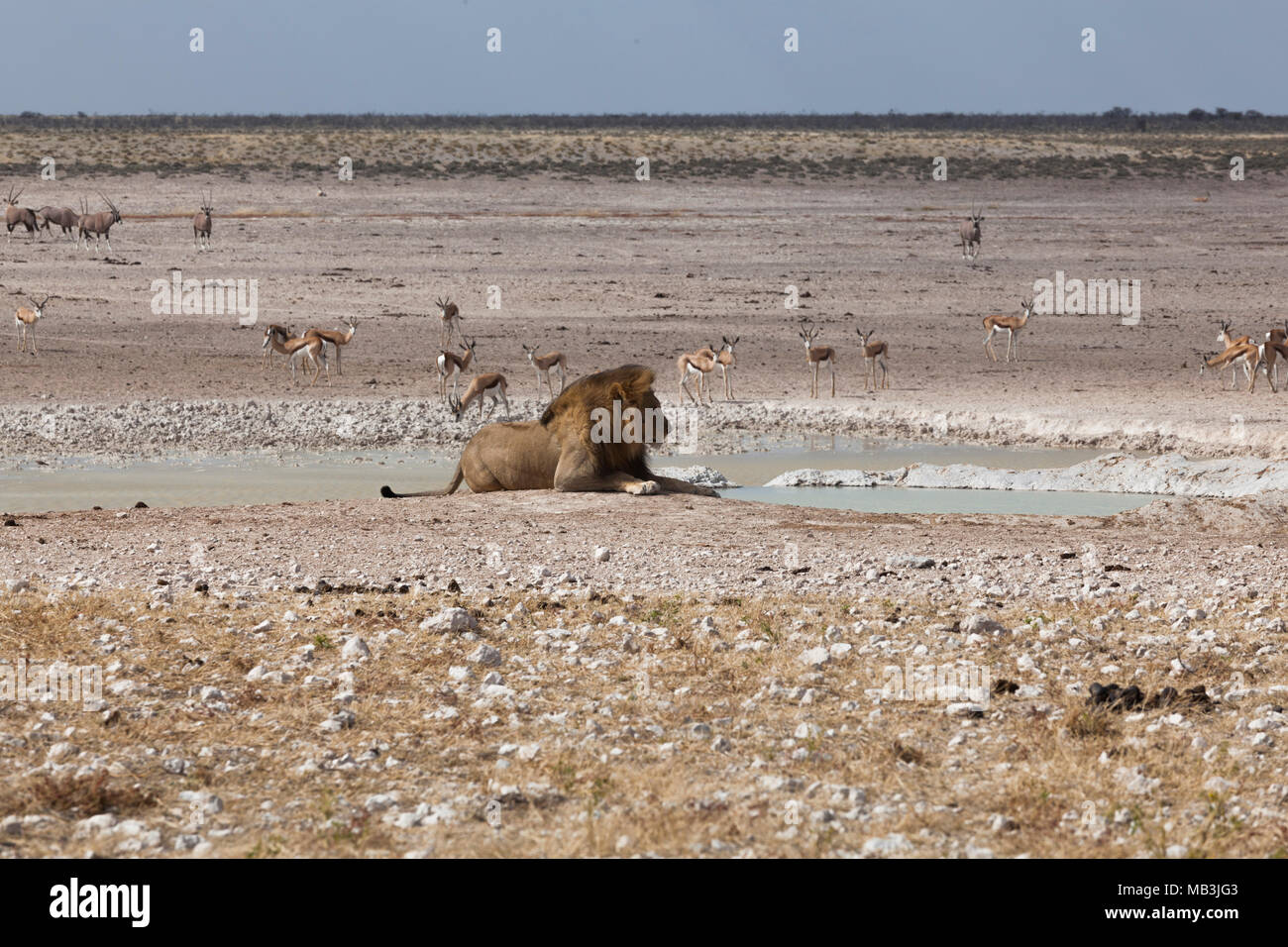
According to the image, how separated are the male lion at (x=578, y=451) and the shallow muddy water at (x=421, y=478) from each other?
1.27 metres

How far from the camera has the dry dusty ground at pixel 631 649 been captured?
16.5 feet

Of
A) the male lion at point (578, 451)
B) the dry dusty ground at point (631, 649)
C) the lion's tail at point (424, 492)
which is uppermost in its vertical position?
the male lion at point (578, 451)

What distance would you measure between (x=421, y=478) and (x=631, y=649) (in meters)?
8.27

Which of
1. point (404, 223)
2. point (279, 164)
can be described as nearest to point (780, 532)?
point (404, 223)

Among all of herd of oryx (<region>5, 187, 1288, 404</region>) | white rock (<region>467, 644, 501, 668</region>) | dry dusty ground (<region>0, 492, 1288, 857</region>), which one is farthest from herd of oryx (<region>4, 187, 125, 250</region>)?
white rock (<region>467, 644, 501, 668</region>)

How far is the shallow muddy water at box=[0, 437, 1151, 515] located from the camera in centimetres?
1338

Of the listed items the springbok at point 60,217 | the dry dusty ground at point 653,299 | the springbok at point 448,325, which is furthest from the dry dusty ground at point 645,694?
the springbok at point 60,217

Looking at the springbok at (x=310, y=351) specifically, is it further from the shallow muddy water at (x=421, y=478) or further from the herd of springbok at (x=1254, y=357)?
the herd of springbok at (x=1254, y=357)

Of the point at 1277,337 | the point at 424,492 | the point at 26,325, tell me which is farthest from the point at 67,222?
the point at 1277,337

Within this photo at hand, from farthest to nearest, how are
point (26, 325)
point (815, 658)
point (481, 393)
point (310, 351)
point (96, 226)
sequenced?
point (96, 226), point (26, 325), point (310, 351), point (481, 393), point (815, 658)

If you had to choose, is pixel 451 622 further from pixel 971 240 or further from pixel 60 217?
pixel 60 217

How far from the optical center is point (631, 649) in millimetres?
7246

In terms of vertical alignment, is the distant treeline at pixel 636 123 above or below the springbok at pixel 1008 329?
above
